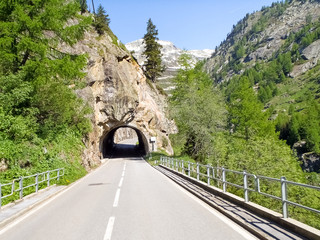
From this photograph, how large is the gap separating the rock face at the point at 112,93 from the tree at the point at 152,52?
49.5ft

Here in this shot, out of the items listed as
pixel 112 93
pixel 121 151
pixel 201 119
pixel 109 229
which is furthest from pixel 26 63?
pixel 121 151

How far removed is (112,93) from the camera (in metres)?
42.4

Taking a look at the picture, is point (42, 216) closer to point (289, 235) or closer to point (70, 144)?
point (289, 235)

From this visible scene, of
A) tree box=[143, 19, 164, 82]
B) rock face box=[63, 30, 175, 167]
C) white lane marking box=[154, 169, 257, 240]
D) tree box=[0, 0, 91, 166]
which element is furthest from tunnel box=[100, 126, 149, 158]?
white lane marking box=[154, 169, 257, 240]

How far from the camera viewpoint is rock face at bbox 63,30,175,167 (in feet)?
127

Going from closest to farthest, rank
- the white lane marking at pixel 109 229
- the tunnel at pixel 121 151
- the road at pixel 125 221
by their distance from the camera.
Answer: the white lane marking at pixel 109 229 < the road at pixel 125 221 < the tunnel at pixel 121 151

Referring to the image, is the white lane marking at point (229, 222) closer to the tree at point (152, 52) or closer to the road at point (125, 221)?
the road at point (125, 221)

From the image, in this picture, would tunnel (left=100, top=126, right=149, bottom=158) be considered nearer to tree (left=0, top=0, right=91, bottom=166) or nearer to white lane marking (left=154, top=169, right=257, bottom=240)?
tree (left=0, top=0, right=91, bottom=166)

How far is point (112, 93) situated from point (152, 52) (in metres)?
25.5

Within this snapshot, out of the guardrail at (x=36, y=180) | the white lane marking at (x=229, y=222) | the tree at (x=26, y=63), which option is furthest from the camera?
the tree at (x=26, y=63)

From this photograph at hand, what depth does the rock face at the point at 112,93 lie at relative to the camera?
3878 centimetres

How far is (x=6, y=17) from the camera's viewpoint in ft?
55.1

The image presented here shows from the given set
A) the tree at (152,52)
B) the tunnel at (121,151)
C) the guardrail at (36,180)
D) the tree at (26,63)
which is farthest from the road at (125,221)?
the tree at (152,52)

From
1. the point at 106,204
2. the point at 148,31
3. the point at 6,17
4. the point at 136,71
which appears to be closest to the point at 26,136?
the point at 6,17
